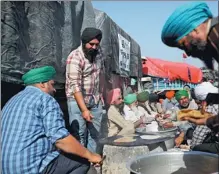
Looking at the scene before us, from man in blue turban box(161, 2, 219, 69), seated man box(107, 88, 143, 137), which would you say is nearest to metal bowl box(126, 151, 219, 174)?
man in blue turban box(161, 2, 219, 69)

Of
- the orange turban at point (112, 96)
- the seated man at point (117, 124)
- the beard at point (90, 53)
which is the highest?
the beard at point (90, 53)

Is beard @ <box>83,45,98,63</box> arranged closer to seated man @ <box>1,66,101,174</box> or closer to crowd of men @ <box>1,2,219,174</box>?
crowd of men @ <box>1,2,219,174</box>

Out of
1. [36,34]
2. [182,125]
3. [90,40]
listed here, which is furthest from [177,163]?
[182,125]

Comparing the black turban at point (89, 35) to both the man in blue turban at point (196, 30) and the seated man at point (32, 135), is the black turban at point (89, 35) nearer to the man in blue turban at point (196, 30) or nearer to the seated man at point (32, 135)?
the seated man at point (32, 135)

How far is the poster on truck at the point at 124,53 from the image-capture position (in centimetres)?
664

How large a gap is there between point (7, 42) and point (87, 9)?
219 cm

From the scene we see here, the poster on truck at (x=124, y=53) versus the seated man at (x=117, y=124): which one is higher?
the poster on truck at (x=124, y=53)

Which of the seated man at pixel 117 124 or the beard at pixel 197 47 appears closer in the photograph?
the beard at pixel 197 47

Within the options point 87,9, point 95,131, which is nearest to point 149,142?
point 95,131

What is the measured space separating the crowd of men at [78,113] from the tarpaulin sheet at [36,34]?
1.29 ft

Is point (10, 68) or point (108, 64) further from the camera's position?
point (108, 64)

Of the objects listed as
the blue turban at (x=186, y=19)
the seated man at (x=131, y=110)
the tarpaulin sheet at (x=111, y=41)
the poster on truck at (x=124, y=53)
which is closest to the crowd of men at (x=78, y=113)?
the blue turban at (x=186, y=19)

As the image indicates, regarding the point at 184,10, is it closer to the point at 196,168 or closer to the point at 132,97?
the point at 196,168

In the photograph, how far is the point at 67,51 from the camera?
13.7 ft
